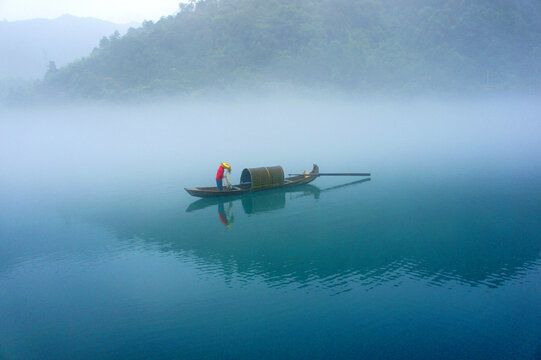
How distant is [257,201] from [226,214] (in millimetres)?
2905

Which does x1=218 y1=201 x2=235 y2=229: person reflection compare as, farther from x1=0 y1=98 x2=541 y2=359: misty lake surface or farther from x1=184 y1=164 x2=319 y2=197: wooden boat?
x1=184 y1=164 x2=319 y2=197: wooden boat

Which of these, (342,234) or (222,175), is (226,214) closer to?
(222,175)

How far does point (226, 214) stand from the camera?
20375mm

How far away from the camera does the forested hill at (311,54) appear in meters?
98.7

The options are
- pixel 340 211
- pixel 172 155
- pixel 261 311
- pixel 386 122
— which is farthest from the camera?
pixel 386 122

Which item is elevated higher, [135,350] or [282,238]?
[282,238]

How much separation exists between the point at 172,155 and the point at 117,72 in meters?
60.6

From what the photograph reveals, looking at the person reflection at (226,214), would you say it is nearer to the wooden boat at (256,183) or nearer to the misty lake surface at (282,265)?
the misty lake surface at (282,265)

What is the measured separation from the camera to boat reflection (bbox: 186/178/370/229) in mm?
20714

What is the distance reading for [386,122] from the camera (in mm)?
79688

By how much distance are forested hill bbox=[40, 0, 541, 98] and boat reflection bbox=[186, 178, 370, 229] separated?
74.6 meters

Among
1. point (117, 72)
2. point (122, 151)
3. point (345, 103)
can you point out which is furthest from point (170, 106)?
point (345, 103)

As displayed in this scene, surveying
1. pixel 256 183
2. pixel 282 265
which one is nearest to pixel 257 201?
pixel 256 183

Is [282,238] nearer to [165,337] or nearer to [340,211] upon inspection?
[340,211]
